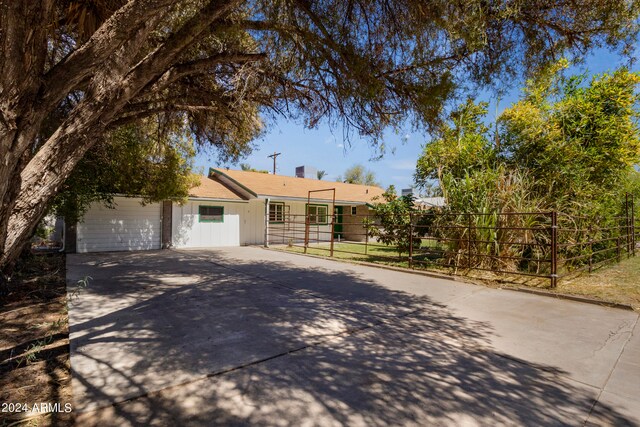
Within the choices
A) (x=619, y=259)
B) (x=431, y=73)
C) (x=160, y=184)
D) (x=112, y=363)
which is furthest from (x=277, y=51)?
(x=619, y=259)

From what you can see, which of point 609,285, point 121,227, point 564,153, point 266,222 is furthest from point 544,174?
point 121,227

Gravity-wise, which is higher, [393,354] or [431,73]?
[431,73]

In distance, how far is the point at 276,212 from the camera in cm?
1830

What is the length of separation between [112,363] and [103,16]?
17.7 ft

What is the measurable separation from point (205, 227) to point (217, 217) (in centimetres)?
78

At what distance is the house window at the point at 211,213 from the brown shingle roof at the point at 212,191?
66cm

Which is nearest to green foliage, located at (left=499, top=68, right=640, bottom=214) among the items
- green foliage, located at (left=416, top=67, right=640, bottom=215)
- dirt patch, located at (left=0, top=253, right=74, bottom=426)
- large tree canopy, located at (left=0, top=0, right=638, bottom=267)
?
green foliage, located at (left=416, top=67, right=640, bottom=215)

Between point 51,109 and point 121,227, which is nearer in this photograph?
point 51,109

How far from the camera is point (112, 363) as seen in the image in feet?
10.9

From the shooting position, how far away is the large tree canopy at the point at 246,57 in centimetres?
259

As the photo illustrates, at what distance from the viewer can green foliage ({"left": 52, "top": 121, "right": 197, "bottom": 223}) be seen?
10.1 m

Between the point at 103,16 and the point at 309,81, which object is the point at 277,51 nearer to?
the point at 309,81

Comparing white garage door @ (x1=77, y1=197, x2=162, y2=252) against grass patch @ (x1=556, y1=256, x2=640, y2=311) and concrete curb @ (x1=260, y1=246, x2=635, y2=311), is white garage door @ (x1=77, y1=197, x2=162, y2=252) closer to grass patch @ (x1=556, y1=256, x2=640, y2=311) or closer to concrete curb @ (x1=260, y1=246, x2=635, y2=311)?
concrete curb @ (x1=260, y1=246, x2=635, y2=311)

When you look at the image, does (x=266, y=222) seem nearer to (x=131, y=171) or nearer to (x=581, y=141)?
(x=131, y=171)
